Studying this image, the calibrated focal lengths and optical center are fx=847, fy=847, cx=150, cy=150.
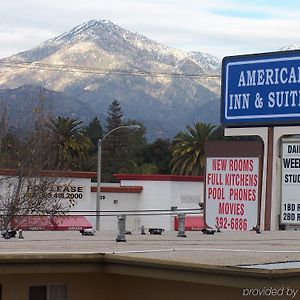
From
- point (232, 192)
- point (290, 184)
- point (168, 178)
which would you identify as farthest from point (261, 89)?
point (168, 178)

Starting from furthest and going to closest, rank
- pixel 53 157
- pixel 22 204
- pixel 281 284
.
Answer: pixel 53 157, pixel 22 204, pixel 281 284

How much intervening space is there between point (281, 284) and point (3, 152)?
1695 inches

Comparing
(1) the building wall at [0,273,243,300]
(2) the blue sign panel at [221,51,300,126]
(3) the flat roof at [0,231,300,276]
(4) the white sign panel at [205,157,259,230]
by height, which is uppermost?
(2) the blue sign panel at [221,51,300,126]

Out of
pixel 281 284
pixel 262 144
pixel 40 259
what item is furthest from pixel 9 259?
pixel 262 144

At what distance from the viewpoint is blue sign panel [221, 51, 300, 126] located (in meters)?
20.6

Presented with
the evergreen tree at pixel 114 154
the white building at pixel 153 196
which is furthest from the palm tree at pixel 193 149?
the evergreen tree at pixel 114 154

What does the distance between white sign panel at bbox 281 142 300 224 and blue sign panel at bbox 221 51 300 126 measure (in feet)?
3.09

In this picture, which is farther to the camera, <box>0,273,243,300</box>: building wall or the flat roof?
<box>0,273,243,300</box>: building wall

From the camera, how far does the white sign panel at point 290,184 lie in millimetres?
21422

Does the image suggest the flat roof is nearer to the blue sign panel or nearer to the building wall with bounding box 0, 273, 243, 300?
the building wall with bounding box 0, 273, 243, 300

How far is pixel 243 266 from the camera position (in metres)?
9.98

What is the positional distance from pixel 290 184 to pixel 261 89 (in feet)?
8.45

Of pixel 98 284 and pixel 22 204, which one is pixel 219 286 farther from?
pixel 22 204

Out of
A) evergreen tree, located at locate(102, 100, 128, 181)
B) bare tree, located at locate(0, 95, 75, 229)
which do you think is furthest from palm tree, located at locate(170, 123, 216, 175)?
evergreen tree, located at locate(102, 100, 128, 181)
